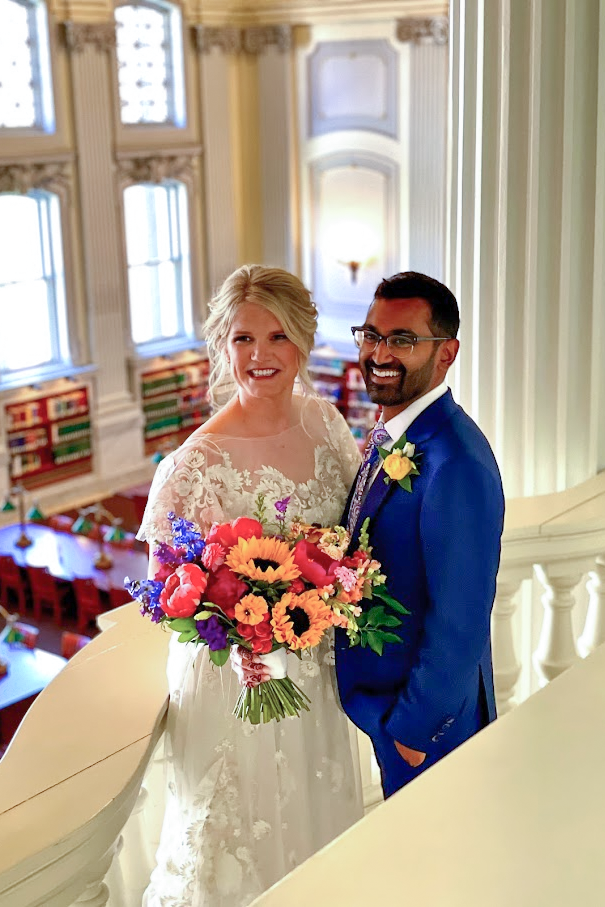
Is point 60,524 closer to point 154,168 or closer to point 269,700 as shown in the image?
point 154,168

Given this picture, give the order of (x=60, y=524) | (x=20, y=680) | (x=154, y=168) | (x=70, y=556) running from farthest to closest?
(x=154, y=168) → (x=60, y=524) → (x=70, y=556) → (x=20, y=680)

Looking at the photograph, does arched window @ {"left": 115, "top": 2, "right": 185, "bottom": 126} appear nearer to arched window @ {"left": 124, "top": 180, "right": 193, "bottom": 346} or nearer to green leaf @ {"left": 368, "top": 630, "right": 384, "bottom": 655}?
arched window @ {"left": 124, "top": 180, "right": 193, "bottom": 346}

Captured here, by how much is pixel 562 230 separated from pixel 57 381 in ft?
31.5

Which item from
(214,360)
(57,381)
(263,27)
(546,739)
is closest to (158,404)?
(57,381)

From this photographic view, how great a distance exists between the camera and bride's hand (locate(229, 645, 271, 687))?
1.92 m

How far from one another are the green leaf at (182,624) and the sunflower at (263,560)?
113 millimetres

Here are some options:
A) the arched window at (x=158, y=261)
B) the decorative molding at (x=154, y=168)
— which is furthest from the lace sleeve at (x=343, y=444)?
the arched window at (x=158, y=261)

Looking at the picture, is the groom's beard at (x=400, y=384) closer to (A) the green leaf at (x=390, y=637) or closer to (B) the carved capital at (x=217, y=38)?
(A) the green leaf at (x=390, y=637)

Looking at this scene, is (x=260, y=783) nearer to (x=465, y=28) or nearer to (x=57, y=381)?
(x=465, y=28)

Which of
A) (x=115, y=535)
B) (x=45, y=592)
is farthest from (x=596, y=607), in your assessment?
(x=115, y=535)

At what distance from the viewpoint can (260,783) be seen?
2.27m

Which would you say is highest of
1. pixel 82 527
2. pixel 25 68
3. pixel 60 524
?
pixel 25 68

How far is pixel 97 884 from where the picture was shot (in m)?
1.75

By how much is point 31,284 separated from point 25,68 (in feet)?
6.91
